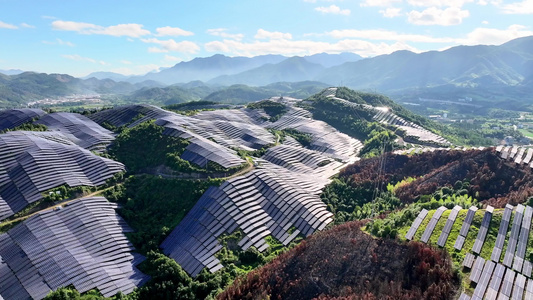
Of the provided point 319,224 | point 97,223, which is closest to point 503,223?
point 319,224

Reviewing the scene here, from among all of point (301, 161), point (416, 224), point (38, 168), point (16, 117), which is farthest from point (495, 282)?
point (16, 117)

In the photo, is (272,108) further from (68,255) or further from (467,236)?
(467,236)

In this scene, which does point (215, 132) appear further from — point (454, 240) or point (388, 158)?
point (454, 240)

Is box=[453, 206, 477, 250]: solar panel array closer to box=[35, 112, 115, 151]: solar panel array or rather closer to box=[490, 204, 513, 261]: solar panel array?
→ box=[490, 204, 513, 261]: solar panel array

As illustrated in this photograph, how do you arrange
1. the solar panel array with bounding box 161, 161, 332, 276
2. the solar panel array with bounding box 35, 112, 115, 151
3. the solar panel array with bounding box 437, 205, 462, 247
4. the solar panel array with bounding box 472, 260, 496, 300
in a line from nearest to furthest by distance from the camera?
the solar panel array with bounding box 472, 260, 496, 300, the solar panel array with bounding box 437, 205, 462, 247, the solar panel array with bounding box 161, 161, 332, 276, the solar panel array with bounding box 35, 112, 115, 151

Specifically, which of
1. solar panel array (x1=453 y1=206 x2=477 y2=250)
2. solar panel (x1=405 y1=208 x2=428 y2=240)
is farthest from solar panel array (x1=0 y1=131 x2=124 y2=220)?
solar panel array (x1=453 y1=206 x2=477 y2=250)

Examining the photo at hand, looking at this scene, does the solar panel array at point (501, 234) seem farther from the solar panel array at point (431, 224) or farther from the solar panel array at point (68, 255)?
the solar panel array at point (68, 255)
